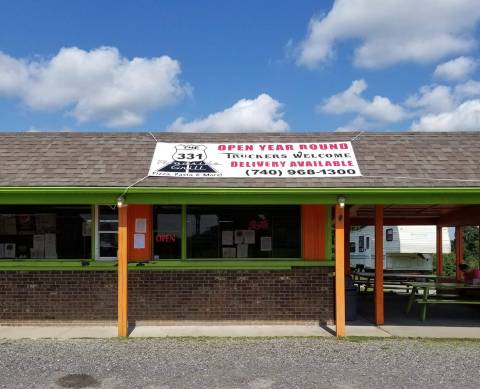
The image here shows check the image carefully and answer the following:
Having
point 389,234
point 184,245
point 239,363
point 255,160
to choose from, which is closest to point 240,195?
point 255,160

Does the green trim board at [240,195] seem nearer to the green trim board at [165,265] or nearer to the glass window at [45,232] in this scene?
the glass window at [45,232]

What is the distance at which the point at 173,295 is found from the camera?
10.5m

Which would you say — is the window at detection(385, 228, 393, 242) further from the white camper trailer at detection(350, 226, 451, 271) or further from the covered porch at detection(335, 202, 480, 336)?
the covered porch at detection(335, 202, 480, 336)

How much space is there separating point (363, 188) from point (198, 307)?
373 centimetres

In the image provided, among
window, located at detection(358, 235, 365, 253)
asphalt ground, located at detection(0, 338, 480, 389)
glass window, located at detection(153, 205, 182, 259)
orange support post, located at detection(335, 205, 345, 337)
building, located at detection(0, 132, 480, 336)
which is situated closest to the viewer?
→ asphalt ground, located at detection(0, 338, 480, 389)

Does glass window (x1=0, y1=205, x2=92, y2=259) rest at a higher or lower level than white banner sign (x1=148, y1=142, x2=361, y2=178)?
lower

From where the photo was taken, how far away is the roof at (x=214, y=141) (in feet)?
31.2

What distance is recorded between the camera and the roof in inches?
375

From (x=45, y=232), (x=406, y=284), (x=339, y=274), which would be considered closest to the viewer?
(x=339, y=274)

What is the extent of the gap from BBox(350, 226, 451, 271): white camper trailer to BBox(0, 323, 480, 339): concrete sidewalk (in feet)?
51.2

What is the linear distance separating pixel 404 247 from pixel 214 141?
16.7 meters

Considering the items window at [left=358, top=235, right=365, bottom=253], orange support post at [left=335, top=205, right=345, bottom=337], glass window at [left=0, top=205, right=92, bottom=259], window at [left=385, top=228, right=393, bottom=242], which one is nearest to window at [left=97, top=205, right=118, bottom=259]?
glass window at [left=0, top=205, right=92, bottom=259]

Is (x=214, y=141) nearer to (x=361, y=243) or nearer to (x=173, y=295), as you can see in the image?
(x=173, y=295)

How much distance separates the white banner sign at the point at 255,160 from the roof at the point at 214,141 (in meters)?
0.22
